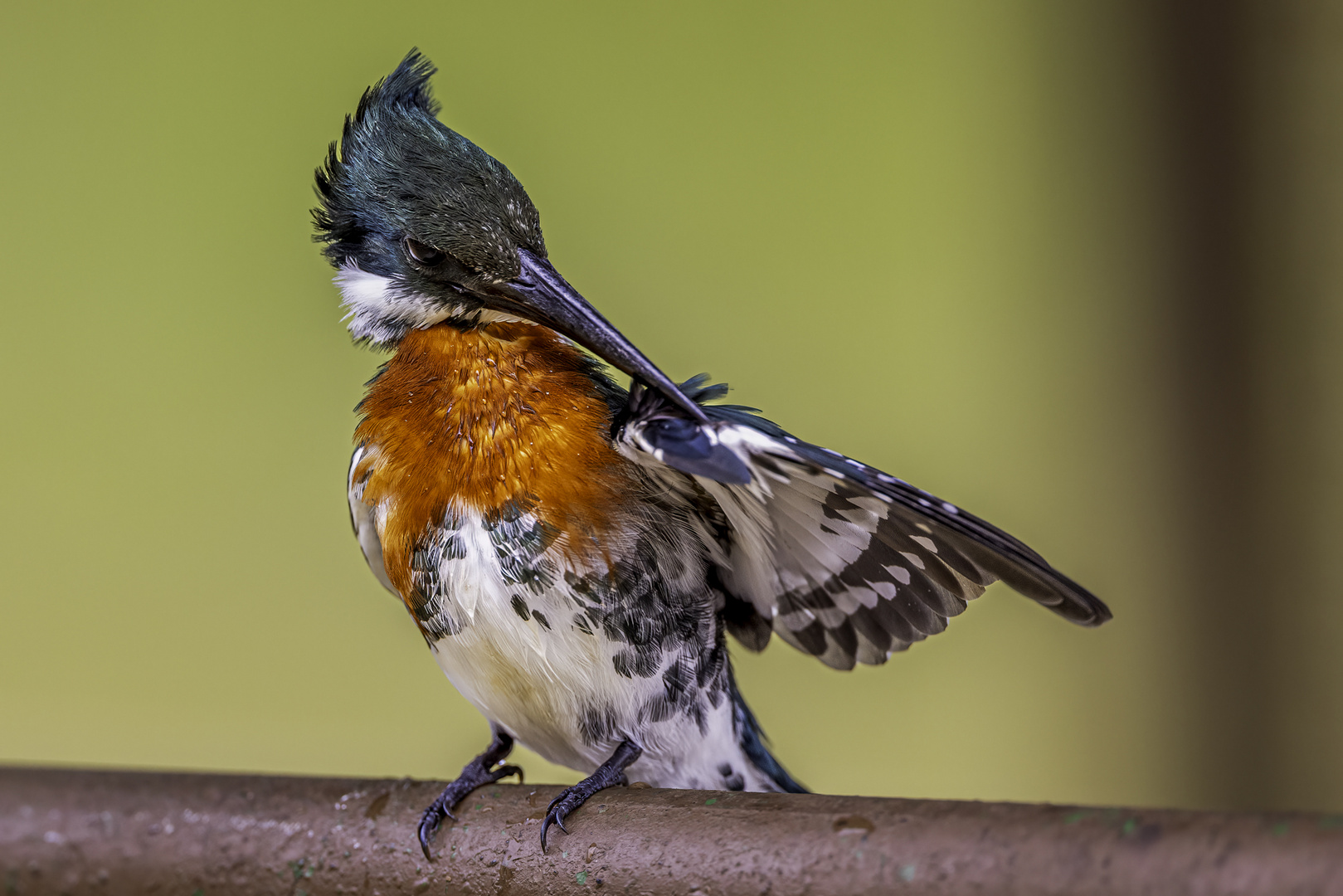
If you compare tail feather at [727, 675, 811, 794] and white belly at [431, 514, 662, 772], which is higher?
white belly at [431, 514, 662, 772]

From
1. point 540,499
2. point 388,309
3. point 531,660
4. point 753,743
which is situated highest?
point 388,309

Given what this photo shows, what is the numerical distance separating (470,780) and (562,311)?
334 mm

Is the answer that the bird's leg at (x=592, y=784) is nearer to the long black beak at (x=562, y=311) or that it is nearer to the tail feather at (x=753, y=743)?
the tail feather at (x=753, y=743)

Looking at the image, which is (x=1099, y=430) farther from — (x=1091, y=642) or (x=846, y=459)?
(x=846, y=459)

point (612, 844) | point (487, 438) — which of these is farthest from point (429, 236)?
point (612, 844)

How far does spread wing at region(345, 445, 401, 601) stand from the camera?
28.6 inches

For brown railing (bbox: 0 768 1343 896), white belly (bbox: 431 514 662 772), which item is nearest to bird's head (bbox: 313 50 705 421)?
white belly (bbox: 431 514 662 772)

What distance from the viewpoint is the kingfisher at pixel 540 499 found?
64cm

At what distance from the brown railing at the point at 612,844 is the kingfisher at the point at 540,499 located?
0.03m

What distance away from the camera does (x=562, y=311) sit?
63 centimetres

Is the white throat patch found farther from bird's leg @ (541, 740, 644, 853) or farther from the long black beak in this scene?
bird's leg @ (541, 740, 644, 853)

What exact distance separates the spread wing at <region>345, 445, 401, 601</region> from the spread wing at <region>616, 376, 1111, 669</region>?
0.68 feet

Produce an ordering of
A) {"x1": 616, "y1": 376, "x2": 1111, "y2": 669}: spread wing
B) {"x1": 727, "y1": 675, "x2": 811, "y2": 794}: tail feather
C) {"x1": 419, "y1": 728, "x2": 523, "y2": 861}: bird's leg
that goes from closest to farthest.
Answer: {"x1": 616, "y1": 376, "x2": 1111, "y2": 669}: spread wing < {"x1": 419, "y1": 728, "x2": 523, "y2": 861}: bird's leg < {"x1": 727, "y1": 675, "x2": 811, "y2": 794}: tail feather

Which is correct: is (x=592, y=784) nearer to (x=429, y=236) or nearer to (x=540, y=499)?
(x=540, y=499)
